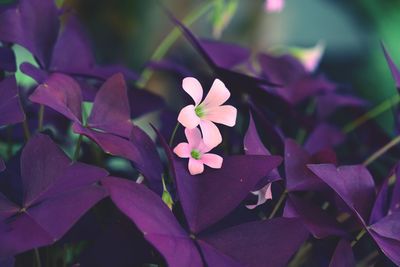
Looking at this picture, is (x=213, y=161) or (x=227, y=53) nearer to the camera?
(x=213, y=161)

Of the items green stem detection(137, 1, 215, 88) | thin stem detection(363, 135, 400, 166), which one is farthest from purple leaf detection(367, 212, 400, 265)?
green stem detection(137, 1, 215, 88)

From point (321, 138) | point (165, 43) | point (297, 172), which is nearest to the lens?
point (297, 172)

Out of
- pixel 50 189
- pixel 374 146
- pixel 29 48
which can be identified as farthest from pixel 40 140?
pixel 374 146

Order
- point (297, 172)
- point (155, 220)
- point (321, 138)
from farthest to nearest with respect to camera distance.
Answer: point (321, 138) < point (297, 172) < point (155, 220)

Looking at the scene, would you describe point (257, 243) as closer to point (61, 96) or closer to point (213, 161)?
point (213, 161)

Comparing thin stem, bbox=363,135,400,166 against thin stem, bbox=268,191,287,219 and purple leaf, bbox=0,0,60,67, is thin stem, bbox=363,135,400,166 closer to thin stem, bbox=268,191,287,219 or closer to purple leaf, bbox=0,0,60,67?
thin stem, bbox=268,191,287,219

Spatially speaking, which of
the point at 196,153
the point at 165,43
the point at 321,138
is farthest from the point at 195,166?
the point at 165,43
